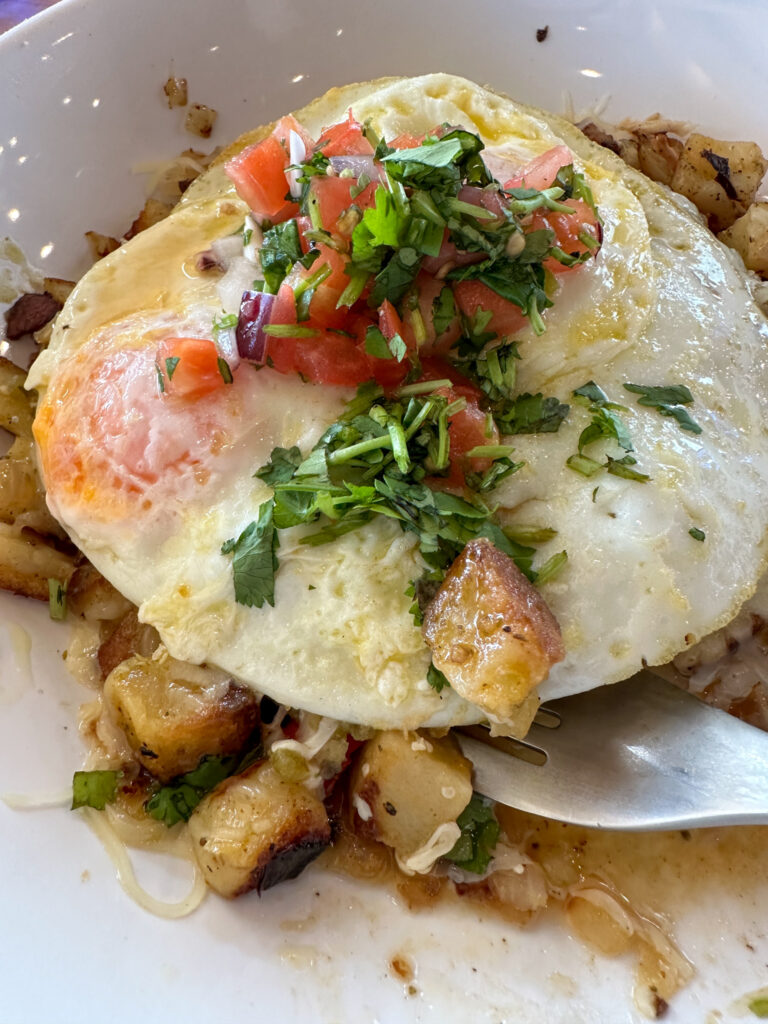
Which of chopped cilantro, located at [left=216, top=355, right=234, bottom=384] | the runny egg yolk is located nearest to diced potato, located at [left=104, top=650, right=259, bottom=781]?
the runny egg yolk

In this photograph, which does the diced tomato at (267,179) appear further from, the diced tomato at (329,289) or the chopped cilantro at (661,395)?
the chopped cilantro at (661,395)

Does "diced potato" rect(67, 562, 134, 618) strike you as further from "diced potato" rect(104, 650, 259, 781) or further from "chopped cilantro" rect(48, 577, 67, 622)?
"diced potato" rect(104, 650, 259, 781)

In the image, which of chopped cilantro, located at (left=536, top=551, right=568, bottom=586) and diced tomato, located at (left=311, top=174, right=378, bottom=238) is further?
diced tomato, located at (left=311, top=174, right=378, bottom=238)

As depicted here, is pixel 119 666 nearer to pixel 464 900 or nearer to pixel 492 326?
pixel 464 900

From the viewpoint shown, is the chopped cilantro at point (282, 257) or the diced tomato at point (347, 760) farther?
the diced tomato at point (347, 760)

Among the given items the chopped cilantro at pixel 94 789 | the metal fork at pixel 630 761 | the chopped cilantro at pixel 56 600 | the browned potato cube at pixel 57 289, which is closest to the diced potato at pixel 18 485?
the chopped cilantro at pixel 56 600
